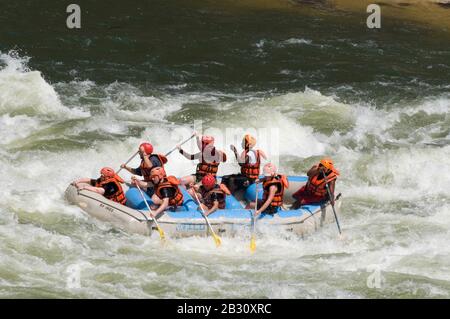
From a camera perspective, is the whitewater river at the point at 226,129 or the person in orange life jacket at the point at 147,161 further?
the person in orange life jacket at the point at 147,161

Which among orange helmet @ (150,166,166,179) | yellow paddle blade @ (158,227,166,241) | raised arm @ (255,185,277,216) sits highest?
orange helmet @ (150,166,166,179)

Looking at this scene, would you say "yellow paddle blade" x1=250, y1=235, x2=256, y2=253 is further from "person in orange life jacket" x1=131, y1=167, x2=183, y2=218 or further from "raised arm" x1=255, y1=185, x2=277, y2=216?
"person in orange life jacket" x1=131, y1=167, x2=183, y2=218

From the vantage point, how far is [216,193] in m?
13.9

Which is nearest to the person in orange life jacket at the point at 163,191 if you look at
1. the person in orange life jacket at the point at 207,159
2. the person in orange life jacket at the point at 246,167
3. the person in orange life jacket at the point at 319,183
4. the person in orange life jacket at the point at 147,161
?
the person in orange life jacket at the point at 147,161

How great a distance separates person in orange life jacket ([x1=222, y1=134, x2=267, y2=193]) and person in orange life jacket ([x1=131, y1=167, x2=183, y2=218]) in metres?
1.22

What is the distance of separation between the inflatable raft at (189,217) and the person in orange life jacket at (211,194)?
119 mm

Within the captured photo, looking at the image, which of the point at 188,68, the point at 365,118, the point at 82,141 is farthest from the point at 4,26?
the point at 365,118

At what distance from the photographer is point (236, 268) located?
42.0 ft

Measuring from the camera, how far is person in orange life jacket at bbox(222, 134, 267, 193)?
47.8ft

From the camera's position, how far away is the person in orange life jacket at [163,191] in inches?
540

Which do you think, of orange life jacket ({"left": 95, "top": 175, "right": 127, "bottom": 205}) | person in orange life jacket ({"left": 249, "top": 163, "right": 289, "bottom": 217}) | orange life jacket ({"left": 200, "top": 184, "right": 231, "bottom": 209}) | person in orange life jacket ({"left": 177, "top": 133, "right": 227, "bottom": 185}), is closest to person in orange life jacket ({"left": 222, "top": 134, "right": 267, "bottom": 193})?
person in orange life jacket ({"left": 177, "top": 133, "right": 227, "bottom": 185})

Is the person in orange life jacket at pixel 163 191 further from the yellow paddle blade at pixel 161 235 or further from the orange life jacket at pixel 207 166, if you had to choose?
the orange life jacket at pixel 207 166

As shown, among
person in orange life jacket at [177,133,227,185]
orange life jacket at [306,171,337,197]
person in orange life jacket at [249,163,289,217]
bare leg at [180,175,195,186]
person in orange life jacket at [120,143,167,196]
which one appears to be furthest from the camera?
person in orange life jacket at [177,133,227,185]
